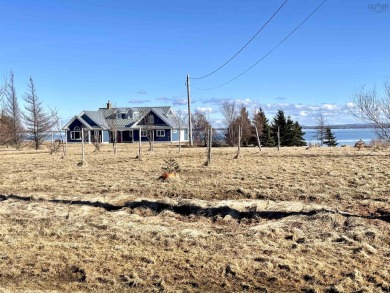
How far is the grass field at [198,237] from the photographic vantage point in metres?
4.07

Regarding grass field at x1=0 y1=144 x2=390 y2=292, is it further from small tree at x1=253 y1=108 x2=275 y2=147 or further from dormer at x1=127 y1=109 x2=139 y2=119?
dormer at x1=127 y1=109 x2=139 y2=119

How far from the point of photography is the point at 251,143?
42.7m

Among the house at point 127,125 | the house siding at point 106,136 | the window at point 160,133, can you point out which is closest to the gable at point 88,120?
the house at point 127,125

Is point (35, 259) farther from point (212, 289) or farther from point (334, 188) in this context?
point (334, 188)

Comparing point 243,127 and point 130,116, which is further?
point 130,116

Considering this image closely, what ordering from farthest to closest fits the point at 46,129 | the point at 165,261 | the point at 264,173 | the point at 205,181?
the point at 46,129 < the point at 264,173 < the point at 205,181 < the point at 165,261

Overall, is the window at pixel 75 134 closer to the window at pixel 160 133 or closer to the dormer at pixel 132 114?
the dormer at pixel 132 114

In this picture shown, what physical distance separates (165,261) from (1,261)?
6.48 ft

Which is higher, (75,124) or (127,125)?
(75,124)

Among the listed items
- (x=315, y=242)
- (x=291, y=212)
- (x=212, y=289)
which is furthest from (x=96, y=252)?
(x=291, y=212)

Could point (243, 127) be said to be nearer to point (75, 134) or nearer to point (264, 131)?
point (264, 131)

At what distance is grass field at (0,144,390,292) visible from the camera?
4066mm

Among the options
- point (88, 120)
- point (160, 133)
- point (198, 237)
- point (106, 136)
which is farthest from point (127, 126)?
point (198, 237)

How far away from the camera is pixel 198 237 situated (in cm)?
548
